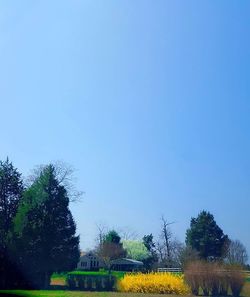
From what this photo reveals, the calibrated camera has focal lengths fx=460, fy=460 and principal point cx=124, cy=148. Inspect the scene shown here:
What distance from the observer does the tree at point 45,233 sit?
36.9m

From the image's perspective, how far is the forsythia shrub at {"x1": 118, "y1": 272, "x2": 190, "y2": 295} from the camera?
105 feet

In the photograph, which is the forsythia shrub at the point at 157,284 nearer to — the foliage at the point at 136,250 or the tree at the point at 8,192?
the tree at the point at 8,192

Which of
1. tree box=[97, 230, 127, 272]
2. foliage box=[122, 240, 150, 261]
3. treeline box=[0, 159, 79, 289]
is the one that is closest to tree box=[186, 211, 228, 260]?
tree box=[97, 230, 127, 272]

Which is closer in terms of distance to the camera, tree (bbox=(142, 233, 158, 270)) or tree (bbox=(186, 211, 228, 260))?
tree (bbox=(186, 211, 228, 260))

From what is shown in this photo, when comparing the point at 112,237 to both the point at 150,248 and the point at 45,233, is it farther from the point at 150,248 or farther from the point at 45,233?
the point at 45,233

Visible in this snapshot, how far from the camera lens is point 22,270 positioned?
3625 cm

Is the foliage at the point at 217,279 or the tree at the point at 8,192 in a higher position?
the tree at the point at 8,192

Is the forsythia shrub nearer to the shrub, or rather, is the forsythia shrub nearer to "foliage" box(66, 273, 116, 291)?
"foliage" box(66, 273, 116, 291)

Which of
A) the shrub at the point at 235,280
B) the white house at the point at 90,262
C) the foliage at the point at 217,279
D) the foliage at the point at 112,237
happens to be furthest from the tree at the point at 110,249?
the shrub at the point at 235,280

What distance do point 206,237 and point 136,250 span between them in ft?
73.0

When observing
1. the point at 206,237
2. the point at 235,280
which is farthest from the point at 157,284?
the point at 206,237

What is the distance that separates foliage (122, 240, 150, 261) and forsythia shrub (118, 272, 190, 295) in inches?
1929

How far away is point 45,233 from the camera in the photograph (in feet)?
124

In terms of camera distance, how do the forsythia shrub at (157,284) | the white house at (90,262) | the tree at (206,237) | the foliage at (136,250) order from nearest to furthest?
the forsythia shrub at (157,284) < the tree at (206,237) < the white house at (90,262) < the foliage at (136,250)
